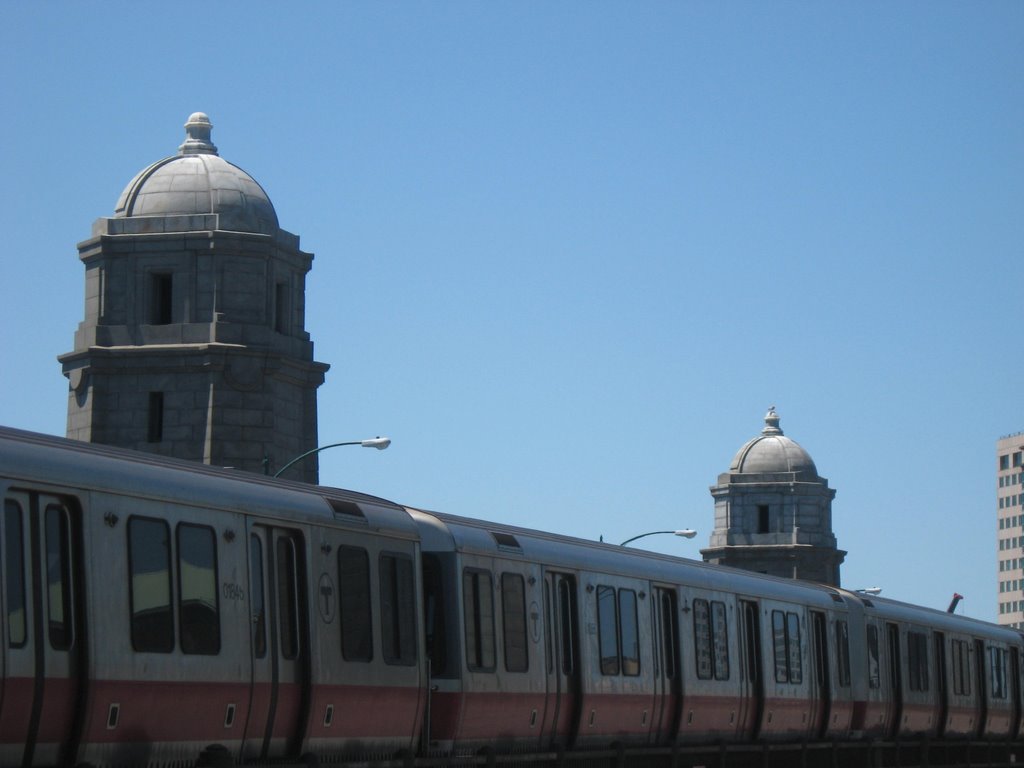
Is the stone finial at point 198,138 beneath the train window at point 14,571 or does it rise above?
above

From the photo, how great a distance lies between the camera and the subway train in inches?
585

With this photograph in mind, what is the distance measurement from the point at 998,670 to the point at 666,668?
18762mm

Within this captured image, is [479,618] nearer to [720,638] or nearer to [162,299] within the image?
[720,638]

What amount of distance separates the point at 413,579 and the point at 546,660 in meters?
3.52

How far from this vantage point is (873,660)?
35906 mm

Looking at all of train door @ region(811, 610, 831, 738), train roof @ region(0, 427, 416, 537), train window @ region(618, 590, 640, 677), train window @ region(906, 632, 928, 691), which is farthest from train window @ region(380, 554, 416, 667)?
train window @ region(906, 632, 928, 691)

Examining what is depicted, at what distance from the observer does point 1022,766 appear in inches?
1601

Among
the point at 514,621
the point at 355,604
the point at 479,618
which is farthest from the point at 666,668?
the point at 355,604

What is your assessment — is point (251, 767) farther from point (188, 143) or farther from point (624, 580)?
point (188, 143)

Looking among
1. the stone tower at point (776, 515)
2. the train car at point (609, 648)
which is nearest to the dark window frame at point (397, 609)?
the train car at point (609, 648)

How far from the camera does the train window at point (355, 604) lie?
18953mm

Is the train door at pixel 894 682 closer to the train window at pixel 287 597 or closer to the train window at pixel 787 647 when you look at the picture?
the train window at pixel 787 647

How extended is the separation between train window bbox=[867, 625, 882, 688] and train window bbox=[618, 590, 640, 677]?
1068 cm

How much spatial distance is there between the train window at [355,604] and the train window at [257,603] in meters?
1.42
